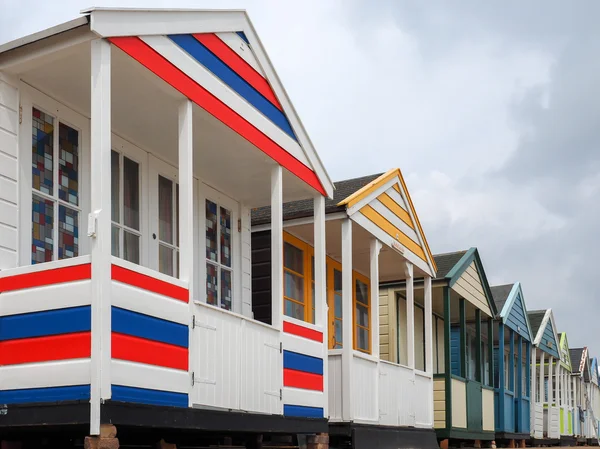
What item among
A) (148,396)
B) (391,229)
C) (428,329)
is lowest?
(148,396)

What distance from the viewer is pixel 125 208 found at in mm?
8891

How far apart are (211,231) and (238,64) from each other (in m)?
2.49

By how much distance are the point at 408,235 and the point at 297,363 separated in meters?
4.99

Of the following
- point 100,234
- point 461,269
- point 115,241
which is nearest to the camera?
point 100,234

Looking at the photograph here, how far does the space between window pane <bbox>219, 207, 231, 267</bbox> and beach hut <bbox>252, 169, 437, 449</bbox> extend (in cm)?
66

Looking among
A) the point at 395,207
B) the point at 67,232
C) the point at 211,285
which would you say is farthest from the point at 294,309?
the point at 67,232

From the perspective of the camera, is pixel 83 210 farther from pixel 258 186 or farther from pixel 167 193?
pixel 258 186

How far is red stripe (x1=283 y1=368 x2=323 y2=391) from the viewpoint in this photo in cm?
962

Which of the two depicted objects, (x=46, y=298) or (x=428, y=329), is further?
(x=428, y=329)

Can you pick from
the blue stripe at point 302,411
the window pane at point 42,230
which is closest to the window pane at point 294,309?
the blue stripe at point 302,411

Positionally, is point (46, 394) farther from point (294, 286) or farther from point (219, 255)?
point (294, 286)

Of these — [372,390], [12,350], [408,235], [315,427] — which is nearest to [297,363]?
[315,427]

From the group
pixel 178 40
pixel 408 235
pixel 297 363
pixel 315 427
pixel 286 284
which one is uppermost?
pixel 178 40

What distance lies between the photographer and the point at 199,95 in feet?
26.3
